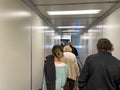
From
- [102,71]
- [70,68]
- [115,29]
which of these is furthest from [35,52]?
[102,71]

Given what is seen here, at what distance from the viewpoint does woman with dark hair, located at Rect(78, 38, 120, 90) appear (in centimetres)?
252

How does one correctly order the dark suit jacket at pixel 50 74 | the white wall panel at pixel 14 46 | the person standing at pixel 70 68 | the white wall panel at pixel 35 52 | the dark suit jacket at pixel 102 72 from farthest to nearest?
the person standing at pixel 70 68 → the white wall panel at pixel 35 52 → the dark suit jacket at pixel 50 74 → the dark suit jacket at pixel 102 72 → the white wall panel at pixel 14 46

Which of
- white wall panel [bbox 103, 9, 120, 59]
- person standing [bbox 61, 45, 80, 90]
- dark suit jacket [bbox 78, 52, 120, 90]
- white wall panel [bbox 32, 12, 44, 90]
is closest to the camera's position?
dark suit jacket [bbox 78, 52, 120, 90]

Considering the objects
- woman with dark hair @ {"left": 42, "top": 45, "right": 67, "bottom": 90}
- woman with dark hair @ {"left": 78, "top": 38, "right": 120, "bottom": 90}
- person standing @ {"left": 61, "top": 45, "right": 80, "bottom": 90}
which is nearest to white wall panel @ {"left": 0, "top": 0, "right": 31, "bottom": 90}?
woman with dark hair @ {"left": 42, "top": 45, "right": 67, "bottom": 90}

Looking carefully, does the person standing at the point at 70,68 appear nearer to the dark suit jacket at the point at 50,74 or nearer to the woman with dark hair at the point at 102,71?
the dark suit jacket at the point at 50,74

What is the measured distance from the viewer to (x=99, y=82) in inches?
101

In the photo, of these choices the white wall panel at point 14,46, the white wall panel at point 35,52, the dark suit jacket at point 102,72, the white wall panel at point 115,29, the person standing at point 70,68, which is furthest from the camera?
the person standing at point 70,68

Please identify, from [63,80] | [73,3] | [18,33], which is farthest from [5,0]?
[73,3]

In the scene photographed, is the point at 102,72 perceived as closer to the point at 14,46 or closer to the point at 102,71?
the point at 102,71

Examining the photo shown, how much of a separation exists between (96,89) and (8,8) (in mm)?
1581

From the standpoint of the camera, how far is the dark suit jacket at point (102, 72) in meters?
2.52

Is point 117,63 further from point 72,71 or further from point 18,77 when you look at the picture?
point 72,71

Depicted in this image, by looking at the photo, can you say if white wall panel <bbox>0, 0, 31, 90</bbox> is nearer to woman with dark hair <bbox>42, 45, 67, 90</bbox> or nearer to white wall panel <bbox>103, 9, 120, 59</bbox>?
woman with dark hair <bbox>42, 45, 67, 90</bbox>

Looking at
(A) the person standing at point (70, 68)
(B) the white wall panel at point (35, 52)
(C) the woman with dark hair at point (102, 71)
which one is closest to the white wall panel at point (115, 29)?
(A) the person standing at point (70, 68)
